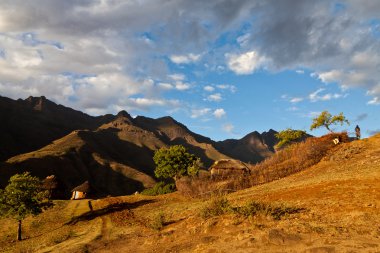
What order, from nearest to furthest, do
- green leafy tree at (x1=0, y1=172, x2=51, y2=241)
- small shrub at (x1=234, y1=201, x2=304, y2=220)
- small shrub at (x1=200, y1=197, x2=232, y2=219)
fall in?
small shrub at (x1=234, y1=201, x2=304, y2=220) < small shrub at (x1=200, y1=197, x2=232, y2=219) < green leafy tree at (x1=0, y1=172, x2=51, y2=241)

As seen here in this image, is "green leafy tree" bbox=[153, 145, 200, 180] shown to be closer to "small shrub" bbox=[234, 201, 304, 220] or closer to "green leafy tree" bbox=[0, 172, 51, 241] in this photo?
"green leafy tree" bbox=[0, 172, 51, 241]

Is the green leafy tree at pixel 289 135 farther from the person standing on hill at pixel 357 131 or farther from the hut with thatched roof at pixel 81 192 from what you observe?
the hut with thatched roof at pixel 81 192

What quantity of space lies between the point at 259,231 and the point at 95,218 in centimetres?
2187

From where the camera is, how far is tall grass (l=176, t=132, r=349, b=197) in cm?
3737

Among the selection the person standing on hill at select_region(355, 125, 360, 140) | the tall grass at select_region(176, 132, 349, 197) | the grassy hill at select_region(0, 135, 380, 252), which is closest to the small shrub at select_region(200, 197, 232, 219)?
the grassy hill at select_region(0, 135, 380, 252)

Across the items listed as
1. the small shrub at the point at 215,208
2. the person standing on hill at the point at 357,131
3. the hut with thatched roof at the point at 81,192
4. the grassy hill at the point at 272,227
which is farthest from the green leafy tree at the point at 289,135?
the small shrub at the point at 215,208

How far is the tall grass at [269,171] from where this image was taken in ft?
123

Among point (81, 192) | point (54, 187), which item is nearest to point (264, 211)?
point (81, 192)

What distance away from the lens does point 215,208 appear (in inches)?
722

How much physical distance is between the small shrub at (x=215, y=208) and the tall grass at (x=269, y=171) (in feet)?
55.6

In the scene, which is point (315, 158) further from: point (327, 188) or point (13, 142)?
point (13, 142)

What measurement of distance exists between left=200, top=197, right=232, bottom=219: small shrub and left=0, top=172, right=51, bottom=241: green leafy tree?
1840 cm

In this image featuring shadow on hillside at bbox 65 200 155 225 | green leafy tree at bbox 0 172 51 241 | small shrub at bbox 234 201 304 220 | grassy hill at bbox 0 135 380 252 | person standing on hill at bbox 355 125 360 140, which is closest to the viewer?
grassy hill at bbox 0 135 380 252

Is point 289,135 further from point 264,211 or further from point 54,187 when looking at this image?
point 264,211
